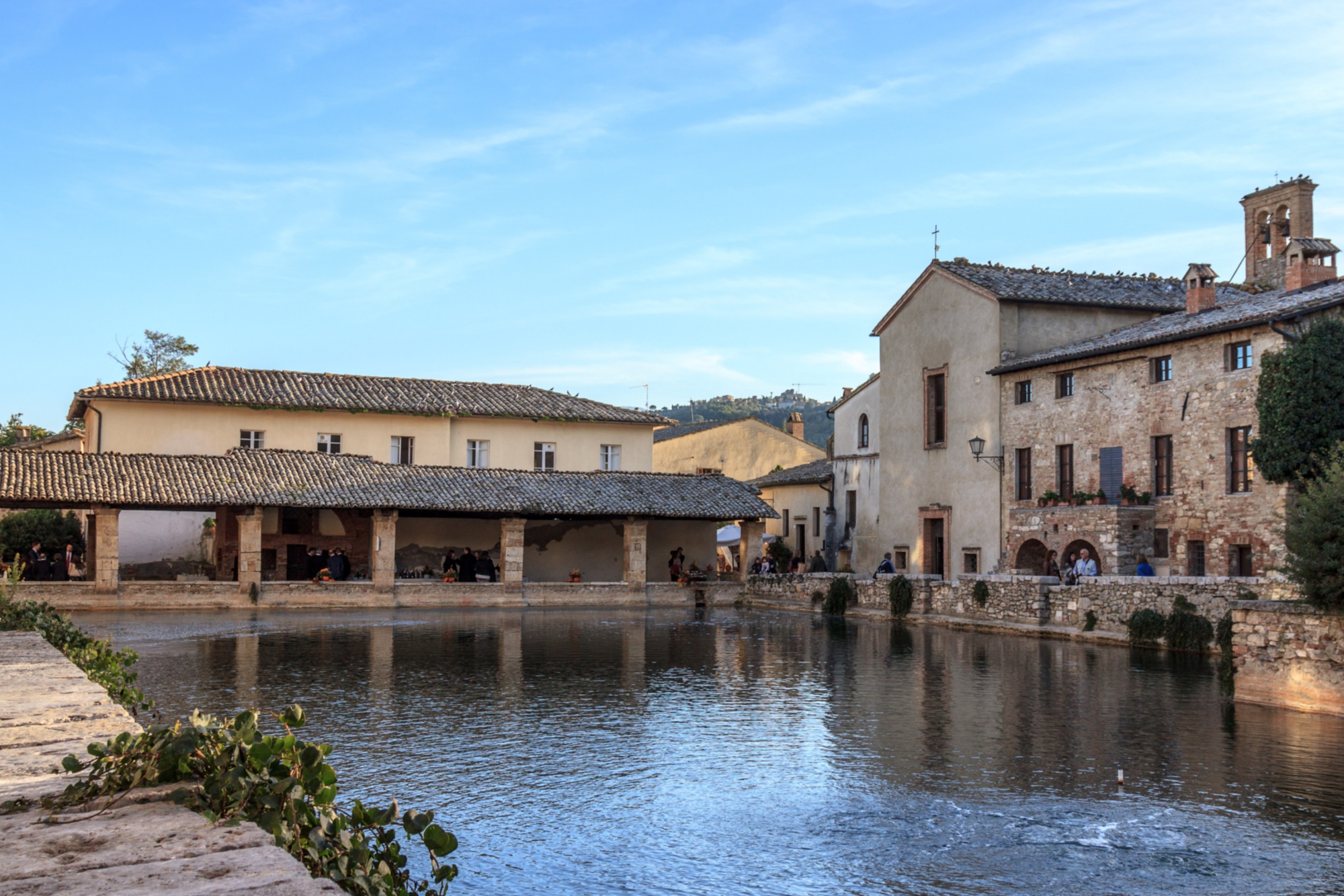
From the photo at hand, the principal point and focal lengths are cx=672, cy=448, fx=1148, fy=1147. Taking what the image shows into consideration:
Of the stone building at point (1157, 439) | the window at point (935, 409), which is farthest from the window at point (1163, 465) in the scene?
the window at point (935, 409)

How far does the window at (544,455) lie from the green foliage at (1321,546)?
3065 cm

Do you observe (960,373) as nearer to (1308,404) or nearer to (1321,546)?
(1308,404)

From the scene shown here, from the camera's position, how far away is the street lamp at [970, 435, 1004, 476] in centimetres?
3162

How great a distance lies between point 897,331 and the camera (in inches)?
1460

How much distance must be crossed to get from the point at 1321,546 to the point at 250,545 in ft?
85.8

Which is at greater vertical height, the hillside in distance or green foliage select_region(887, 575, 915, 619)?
the hillside in distance

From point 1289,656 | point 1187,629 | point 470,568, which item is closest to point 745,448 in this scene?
point 470,568

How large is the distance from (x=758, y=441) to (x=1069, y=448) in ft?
86.9

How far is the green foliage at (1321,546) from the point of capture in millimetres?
13242

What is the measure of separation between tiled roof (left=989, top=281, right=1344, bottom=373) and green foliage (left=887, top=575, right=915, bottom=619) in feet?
22.1

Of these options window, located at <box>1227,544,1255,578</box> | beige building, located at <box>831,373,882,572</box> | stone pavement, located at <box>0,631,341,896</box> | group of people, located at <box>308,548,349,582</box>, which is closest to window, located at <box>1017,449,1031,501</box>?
window, located at <box>1227,544,1255,578</box>

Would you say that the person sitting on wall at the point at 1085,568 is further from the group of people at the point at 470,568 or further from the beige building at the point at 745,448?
the beige building at the point at 745,448

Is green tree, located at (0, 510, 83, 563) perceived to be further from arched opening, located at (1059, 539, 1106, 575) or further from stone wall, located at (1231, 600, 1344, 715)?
Answer: stone wall, located at (1231, 600, 1344, 715)

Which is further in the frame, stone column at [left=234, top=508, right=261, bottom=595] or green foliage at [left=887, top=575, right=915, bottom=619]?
stone column at [left=234, top=508, right=261, bottom=595]
